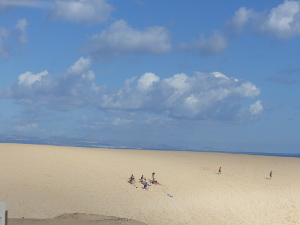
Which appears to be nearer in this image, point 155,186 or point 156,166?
point 155,186

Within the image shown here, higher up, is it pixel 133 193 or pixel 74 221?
pixel 133 193

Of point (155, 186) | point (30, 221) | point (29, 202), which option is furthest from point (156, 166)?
point (30, 221)

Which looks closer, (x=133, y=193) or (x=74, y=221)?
(x=74, y=221)

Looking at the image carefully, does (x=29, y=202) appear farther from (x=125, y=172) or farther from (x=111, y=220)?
(x=125, y=172)

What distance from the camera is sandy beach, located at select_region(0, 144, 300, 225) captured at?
30672mm

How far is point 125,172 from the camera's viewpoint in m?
44.6

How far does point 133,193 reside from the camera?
36.2 metres

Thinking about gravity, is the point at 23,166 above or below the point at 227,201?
above

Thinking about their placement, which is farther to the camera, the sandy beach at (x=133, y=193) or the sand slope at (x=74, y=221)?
the sandy beach at (x=133, y=193)

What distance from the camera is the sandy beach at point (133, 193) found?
1208 inches

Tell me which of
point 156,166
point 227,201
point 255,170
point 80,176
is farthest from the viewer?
point 255,170

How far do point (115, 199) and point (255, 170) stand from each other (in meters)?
28.9

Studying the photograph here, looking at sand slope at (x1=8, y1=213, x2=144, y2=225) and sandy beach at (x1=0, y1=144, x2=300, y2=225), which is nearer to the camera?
sand slope at (x1=8, y1=213, x2=144, y2=225)

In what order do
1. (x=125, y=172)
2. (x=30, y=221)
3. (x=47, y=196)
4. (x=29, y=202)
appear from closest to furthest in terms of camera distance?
(x=30, y=221) < (x=29, y=202) < (x=47, y=196) < (x=125, y=172)
